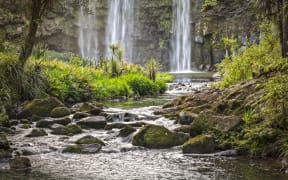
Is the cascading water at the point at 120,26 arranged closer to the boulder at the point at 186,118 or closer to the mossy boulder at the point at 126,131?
the boulder at the point at 186,118

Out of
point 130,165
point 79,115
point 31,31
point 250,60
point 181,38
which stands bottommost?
point 130,165

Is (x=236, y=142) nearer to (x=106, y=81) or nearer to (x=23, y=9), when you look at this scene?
(x=23, y=9)

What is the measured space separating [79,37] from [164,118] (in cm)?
3635

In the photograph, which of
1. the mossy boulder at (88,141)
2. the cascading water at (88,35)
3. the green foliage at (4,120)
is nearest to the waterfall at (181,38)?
the cascading water at (88,35)

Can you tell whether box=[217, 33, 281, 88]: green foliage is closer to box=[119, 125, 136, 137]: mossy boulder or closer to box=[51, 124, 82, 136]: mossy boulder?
box=[119, 125, 136, 137]: mossy boulder

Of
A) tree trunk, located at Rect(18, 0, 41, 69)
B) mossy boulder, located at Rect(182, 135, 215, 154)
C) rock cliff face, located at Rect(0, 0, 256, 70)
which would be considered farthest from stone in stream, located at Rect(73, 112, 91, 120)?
rock cliff face, located at Rect(0, 0, 256, 70)

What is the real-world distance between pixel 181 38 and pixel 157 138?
119 ft

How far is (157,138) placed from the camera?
31.2ft

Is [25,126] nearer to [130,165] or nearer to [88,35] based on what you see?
[130,165]

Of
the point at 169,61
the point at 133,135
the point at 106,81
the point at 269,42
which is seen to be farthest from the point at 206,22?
the point at 133,135

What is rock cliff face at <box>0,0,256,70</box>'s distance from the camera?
41981 mm

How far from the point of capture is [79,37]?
157 ft

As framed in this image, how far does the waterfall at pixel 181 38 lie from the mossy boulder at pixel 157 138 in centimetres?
Result: 3471

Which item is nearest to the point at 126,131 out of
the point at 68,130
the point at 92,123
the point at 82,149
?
the point at 68,130
